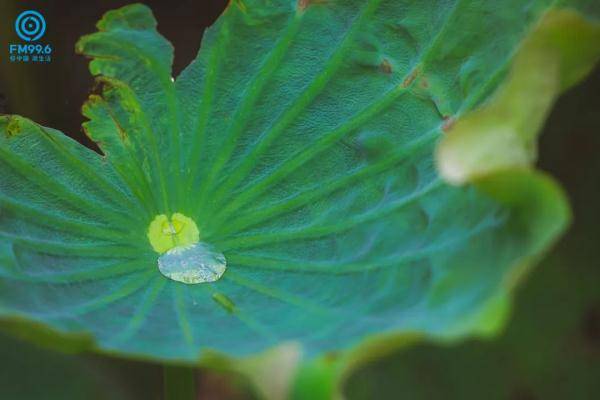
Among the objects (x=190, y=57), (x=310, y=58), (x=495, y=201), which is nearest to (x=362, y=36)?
(x=310, y=58)

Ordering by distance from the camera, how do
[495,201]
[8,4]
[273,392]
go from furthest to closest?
[8,4]
[495,201]
[273,392]

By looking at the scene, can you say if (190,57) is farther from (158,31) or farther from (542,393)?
(542,393)

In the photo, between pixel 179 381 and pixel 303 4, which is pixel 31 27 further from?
pixel 179 381

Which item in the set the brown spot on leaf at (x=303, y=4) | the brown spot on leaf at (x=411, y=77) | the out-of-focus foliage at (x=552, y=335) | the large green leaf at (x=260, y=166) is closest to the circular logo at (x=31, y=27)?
the large green leaf at (x=260, y=166)

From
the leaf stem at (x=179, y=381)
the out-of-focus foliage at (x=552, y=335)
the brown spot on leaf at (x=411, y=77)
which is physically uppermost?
the brown spot on leaf at (x=411, y=77)

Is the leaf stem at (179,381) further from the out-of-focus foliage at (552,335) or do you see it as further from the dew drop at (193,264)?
the out-of-focus foliage at (552,335)

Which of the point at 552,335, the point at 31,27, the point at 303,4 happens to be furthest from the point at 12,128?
the point at 552,335
